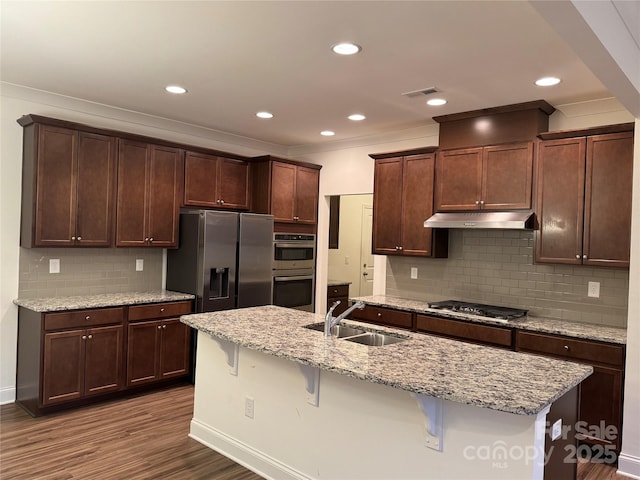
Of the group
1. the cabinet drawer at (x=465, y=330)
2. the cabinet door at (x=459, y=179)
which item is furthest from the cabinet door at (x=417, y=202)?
the cabinet drawer at (x=465, y=330)

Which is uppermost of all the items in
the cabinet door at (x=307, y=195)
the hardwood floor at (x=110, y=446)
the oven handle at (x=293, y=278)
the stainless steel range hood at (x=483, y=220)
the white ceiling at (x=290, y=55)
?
the white ceiling at (x=290, y=55)

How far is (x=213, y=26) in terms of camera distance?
265 centimetres

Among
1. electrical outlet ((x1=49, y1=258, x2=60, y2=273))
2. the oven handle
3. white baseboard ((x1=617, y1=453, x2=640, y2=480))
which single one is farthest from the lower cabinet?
white baseboard ((x1=617, y1=453, x2=640, y2=480))

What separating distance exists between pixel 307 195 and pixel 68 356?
321 centimetres

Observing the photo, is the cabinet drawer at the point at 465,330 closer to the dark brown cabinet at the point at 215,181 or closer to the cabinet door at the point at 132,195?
the dark brown cabinet at the point at 215,181

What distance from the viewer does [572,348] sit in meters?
3.38

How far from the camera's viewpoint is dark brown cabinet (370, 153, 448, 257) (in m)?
4.56

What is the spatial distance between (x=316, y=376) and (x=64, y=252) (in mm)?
2981

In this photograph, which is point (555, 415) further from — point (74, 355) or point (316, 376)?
point (74, 355)

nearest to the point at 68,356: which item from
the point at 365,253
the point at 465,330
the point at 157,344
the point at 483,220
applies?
the point at 157,344

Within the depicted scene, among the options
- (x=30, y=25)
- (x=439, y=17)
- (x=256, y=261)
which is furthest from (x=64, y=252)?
(x=439, y=17)

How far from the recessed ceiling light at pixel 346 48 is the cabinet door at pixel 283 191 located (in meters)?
2.64

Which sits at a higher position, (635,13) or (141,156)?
(635,13)

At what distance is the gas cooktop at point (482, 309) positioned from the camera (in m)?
3.89
